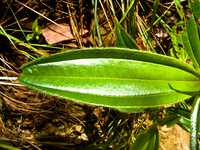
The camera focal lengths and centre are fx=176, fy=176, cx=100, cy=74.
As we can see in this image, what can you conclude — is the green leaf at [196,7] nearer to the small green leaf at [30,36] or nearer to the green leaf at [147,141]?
the green leaf at [147,141]

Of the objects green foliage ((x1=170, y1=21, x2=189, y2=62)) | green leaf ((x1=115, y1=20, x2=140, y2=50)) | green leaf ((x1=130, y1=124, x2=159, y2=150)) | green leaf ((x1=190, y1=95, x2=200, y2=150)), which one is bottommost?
green leaf ((x1=130, y1=124, x2=159, y2=150))

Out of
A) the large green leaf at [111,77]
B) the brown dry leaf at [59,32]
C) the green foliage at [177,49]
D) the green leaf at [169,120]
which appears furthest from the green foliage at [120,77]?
the brown dry leaf at [59,32]

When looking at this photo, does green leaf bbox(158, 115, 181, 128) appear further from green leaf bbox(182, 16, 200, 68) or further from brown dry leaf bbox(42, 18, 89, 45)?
brown dry leaf bbox(42, 18, 89, 45)

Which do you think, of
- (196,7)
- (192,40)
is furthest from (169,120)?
(196,7)

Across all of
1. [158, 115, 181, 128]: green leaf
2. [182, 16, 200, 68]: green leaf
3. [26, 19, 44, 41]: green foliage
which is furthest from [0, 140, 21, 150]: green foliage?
[182, 16, 200, 68]: green leaf

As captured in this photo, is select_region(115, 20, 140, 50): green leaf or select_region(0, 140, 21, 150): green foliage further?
select_region(0, 140, 21, 150): green foliage

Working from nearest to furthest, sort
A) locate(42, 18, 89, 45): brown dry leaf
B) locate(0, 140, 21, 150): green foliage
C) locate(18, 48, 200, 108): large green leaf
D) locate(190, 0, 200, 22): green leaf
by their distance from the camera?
locate(18, 48, 200, 108): large green leaf → locate(190, 0, 200, 22): green leaf → locate(0, 140, 21, 150): green foliage → locate(42, 18, 89, 45): brown dry leaf

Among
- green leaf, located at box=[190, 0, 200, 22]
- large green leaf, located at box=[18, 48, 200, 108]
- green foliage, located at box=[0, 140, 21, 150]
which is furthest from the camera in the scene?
green foliage, located at box=[0, 140, 21, 150]
